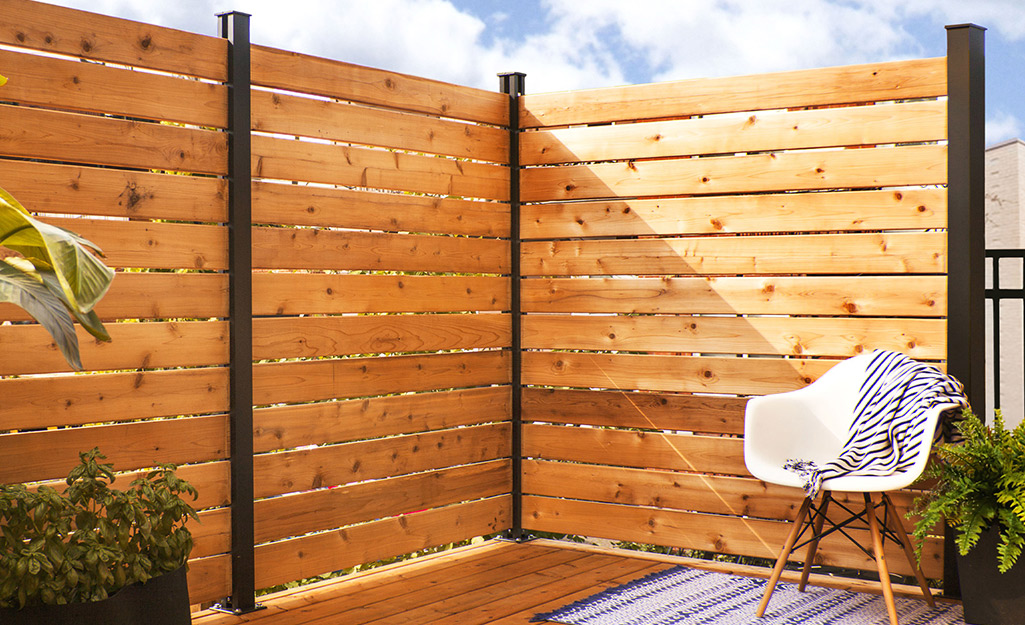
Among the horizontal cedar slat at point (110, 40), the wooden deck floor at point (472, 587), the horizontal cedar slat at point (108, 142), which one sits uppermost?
the horizontal cedar slat at point (110, 40)

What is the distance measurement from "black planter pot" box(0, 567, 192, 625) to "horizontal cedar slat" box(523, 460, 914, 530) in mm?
2048

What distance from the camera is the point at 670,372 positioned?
4.10 m

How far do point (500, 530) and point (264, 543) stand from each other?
1.22 meters

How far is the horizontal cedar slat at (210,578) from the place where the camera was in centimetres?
328

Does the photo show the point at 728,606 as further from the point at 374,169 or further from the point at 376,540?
the point at 374,169

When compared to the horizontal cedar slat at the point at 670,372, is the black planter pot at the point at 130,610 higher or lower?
lower

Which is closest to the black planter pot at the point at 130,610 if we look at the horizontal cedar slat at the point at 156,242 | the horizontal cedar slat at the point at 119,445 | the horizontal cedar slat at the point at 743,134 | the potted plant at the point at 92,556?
the potted plant at the point at 92,556

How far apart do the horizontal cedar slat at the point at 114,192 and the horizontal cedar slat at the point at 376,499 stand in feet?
3.44

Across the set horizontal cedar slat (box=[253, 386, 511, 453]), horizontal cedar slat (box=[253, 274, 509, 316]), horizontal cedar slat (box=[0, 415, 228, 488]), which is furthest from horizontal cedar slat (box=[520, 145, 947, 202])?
horizontal cedar slat (box=[0, 415, 228, 488])

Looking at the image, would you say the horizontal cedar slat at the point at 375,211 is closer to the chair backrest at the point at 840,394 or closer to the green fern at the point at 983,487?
the chair backrest at the point at 840,394

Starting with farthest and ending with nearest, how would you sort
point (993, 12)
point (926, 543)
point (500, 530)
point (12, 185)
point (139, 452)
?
point (993, 12) < point (500, 530) < point (926, 543) < point (139, 452) < point (12, 185)

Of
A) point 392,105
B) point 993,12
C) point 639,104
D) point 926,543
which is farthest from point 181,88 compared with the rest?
point 993,12

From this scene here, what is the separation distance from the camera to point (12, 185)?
113 inches

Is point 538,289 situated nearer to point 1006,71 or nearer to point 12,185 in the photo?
point 12,185
